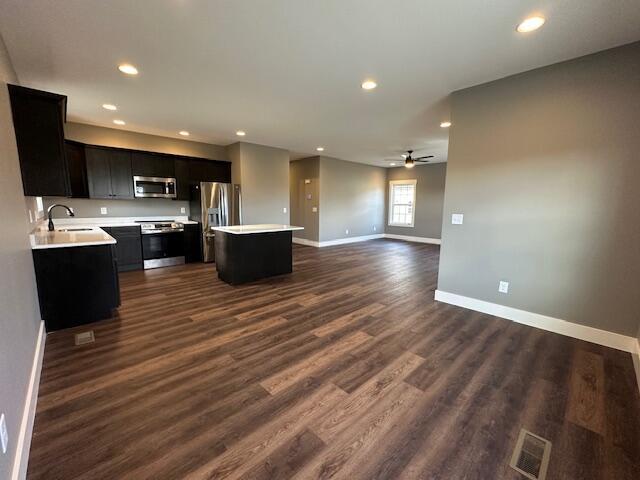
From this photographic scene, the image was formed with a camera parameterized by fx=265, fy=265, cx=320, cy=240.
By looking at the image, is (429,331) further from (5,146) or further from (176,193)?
(176,193)

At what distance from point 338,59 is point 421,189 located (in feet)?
23.5

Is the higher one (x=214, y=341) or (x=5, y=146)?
(x=5, y=146)

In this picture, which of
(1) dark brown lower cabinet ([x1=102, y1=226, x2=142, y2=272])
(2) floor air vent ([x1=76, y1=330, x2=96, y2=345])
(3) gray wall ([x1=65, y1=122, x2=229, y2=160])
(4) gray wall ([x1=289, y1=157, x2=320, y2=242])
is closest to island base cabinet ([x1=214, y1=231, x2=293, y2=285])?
(1) dark brown lower cabinet ([x1=102, y1=226, x2=142, y2=272])

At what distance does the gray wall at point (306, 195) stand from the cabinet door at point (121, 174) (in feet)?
14.7

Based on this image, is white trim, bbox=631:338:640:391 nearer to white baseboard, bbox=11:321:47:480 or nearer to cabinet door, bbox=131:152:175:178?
white baseboard, bbox=11:321:47:480

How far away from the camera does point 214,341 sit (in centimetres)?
253

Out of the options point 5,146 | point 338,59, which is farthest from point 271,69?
point 5,146

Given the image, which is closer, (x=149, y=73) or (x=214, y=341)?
(x=214, y=341)

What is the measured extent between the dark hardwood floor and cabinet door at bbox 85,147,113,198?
2.91 meters

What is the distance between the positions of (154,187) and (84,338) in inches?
142

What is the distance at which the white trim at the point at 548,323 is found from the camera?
2.49 metres

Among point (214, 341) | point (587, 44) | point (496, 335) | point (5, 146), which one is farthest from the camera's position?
point (496, 335)

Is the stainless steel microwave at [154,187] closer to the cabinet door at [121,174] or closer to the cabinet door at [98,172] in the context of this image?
the cabinet door at [121,174]

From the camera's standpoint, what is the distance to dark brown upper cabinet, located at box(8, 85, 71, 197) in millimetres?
2355
